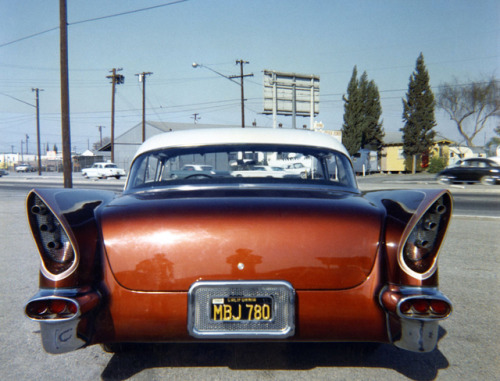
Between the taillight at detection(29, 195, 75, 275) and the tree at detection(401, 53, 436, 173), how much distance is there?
49.2 m

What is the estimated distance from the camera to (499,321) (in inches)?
143

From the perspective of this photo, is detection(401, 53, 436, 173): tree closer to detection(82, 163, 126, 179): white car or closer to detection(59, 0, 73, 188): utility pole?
detection(82, 163, 126, 179): white car

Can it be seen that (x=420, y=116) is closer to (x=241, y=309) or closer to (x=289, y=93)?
(x=289, y=93)

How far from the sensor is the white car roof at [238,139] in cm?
358

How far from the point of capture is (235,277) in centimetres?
219

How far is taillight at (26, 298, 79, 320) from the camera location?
7.11 ft

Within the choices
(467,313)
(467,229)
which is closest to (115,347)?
(467,313)

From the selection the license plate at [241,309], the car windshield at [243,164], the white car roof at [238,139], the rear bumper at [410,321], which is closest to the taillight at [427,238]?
the rear bumper at [410,321]

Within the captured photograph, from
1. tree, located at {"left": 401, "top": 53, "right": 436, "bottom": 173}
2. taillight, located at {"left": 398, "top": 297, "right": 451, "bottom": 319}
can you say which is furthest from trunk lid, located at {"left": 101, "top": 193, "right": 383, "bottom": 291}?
tree, located at {"left": 401, "top": 53, "right": 436, "bottom": 173}

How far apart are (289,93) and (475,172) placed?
36.9 ft

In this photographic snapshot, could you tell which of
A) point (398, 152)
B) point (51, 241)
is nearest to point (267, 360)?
point (51, 241)

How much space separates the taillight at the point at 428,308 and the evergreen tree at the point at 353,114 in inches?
1849

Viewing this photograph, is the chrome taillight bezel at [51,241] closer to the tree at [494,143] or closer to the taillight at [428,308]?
the taillight at [428,308]

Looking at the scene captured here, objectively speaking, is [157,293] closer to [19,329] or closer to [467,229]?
[19,329]
